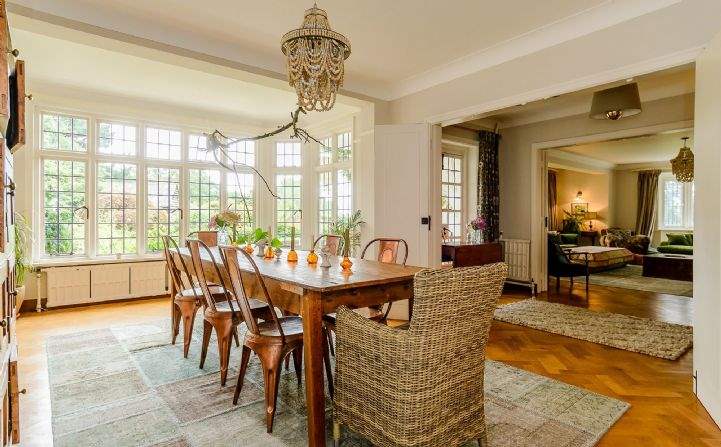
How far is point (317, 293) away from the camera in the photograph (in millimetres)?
1898

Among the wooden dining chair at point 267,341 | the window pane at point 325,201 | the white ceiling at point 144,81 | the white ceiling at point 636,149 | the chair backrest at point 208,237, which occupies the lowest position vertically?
the wooden dining chair at point 267,341

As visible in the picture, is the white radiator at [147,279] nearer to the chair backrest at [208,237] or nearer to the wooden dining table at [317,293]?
the chair backrest at [208,237]

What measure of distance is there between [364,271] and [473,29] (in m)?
2.38

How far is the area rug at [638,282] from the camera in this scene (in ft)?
20.4

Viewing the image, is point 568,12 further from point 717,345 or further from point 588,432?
point 588,432

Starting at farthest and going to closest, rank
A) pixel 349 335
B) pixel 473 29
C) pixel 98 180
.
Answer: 1. pixel 98 180
2. pixel 473 29
3. pixel 349 335

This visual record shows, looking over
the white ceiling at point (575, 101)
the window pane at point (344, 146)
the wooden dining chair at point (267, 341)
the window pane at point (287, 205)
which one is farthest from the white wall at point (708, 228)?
the window pane at point (287, 205)

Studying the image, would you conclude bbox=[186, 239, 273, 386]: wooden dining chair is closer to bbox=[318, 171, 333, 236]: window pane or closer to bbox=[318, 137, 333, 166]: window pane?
bbox=[318, 171, 333, 236]: window pane

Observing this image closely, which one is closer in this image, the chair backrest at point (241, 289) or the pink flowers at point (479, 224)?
the chair backrest at point (241, 289)

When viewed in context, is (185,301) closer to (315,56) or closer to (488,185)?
(315,56)

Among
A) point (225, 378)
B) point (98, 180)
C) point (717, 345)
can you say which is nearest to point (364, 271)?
point (225, 378)

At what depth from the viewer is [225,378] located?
2.70m

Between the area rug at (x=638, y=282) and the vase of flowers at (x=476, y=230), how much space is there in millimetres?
2420

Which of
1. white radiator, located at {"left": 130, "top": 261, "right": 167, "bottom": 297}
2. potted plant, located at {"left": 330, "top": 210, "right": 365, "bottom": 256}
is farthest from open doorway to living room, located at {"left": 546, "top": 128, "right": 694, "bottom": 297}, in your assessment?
white radiator, located at {"left": 130, "top": 261, "right": 167, "bottom": 297}
